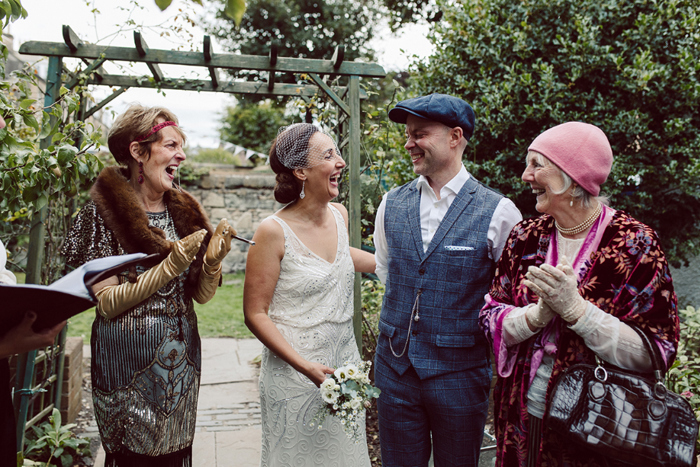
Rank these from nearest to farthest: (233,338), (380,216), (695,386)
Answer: (380,216)
(695,386)
(233,338)

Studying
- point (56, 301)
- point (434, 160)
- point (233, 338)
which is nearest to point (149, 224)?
point (56, 301)

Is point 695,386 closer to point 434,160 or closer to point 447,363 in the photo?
point 447,363

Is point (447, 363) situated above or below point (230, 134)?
below

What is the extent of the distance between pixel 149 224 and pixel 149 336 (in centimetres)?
47

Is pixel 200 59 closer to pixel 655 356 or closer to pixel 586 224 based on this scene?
pixel 586 224

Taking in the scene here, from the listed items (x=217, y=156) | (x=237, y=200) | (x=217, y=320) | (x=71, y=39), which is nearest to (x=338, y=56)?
(x=71, y=39)

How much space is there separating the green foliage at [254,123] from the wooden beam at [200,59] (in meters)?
12.1

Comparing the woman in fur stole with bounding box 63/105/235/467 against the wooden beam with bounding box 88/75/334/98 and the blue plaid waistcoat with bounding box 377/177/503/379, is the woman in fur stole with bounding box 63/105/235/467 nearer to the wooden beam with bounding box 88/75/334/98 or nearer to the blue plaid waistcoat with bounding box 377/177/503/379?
the blue plaid waistcoat with bounding box 377/177/503/379

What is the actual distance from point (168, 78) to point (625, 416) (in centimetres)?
346

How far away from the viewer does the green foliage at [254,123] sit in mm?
15570

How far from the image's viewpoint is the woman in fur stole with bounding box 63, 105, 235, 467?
202cm

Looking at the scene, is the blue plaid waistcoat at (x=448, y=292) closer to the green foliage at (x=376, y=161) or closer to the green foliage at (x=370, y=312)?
the green foliage at (x=376, y=161)

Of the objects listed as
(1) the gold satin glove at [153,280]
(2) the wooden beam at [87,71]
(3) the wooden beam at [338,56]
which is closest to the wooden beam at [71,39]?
(2) the wooden beam at [87,71]

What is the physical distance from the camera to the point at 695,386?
9.57 ft
